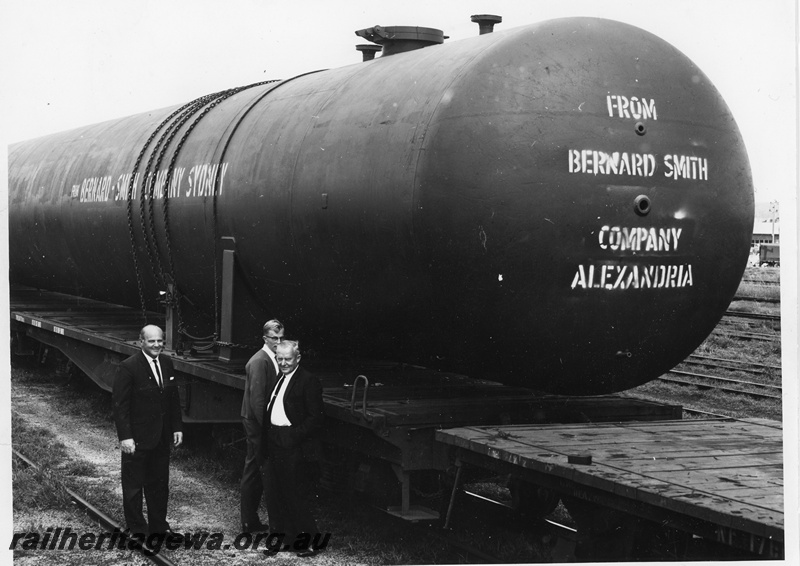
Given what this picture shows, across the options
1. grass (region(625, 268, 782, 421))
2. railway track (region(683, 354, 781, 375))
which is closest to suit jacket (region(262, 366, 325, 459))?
grass (region(625, 268, 782, 421))

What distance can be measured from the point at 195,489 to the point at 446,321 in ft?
12.0

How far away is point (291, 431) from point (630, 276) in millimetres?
2432

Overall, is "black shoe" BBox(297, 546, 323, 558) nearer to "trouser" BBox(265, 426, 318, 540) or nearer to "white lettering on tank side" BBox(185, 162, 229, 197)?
"trouser" BBox(265, 426, 318, 540)

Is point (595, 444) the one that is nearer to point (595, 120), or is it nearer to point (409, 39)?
point (595, 120)

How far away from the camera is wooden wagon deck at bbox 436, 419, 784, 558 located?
4.71 meters

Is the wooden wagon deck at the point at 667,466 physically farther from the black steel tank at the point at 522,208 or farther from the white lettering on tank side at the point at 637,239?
the white lettering on tank side at the point at 637,239

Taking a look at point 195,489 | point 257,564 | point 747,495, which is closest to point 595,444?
point 747,495

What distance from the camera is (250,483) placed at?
755cm

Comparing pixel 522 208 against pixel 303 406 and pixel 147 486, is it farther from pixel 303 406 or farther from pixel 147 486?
pixel 147 486

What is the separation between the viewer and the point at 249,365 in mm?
7344

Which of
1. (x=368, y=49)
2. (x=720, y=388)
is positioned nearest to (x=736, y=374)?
(x=720, y=388)

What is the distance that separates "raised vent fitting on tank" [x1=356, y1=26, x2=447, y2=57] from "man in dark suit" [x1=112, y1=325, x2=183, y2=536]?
2830 millimetres

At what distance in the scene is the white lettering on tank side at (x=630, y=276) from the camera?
6.24 meters

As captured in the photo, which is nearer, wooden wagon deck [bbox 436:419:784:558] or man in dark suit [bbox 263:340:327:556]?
wooden wagon deck [bbox 436:419:784:558]
